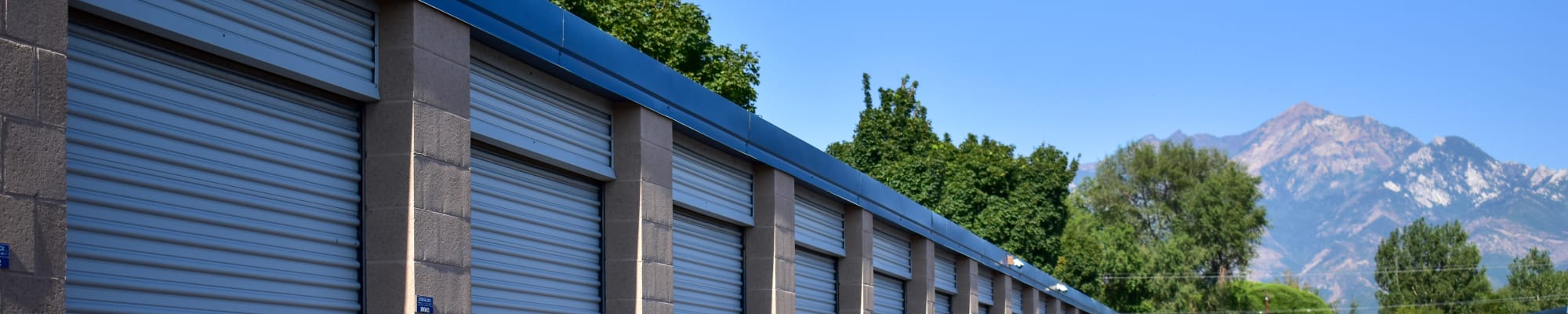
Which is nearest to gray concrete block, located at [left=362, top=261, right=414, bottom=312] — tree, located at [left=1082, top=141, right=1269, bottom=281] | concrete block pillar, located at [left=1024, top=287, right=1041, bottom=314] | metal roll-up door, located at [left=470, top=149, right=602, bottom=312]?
metal roll-up door, located at [left=470, top=149, right=602, bottom=312]

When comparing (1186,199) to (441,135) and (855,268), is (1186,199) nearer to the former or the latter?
(855,268)

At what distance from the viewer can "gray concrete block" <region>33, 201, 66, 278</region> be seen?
644 centimetres

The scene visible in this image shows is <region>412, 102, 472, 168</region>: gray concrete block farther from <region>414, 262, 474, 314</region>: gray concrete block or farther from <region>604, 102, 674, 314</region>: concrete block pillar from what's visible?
<region>604, 102, 674, 314</region>: concrete block pillar

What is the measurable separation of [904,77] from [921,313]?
159ft

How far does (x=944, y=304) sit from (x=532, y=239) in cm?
1655

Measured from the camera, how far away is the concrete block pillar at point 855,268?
68.5 ft

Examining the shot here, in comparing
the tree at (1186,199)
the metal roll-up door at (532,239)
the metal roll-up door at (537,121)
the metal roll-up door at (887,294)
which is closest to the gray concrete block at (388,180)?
the metal roll-up door at (537,121)

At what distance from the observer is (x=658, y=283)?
13508 mm

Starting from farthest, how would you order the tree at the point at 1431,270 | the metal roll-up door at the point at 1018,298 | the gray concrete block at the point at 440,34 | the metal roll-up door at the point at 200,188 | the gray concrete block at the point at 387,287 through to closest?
the tree at the point at 1431,270
the metal roll-up door at the point at 1018,298
the gray concrete block at the point at 440,34
the gray concrete block at the point at 387,287
the metal roll-up door at the point at 200,188

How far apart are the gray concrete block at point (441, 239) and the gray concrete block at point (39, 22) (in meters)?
3.06

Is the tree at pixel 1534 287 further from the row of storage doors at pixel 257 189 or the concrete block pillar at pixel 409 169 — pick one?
the concrete block pillar at pixel 409 169

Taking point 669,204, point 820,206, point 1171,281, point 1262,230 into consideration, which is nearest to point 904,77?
point 1171,281

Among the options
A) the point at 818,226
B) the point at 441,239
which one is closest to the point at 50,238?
the point at 441,239

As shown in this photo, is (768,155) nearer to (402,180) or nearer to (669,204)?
(669,204)
